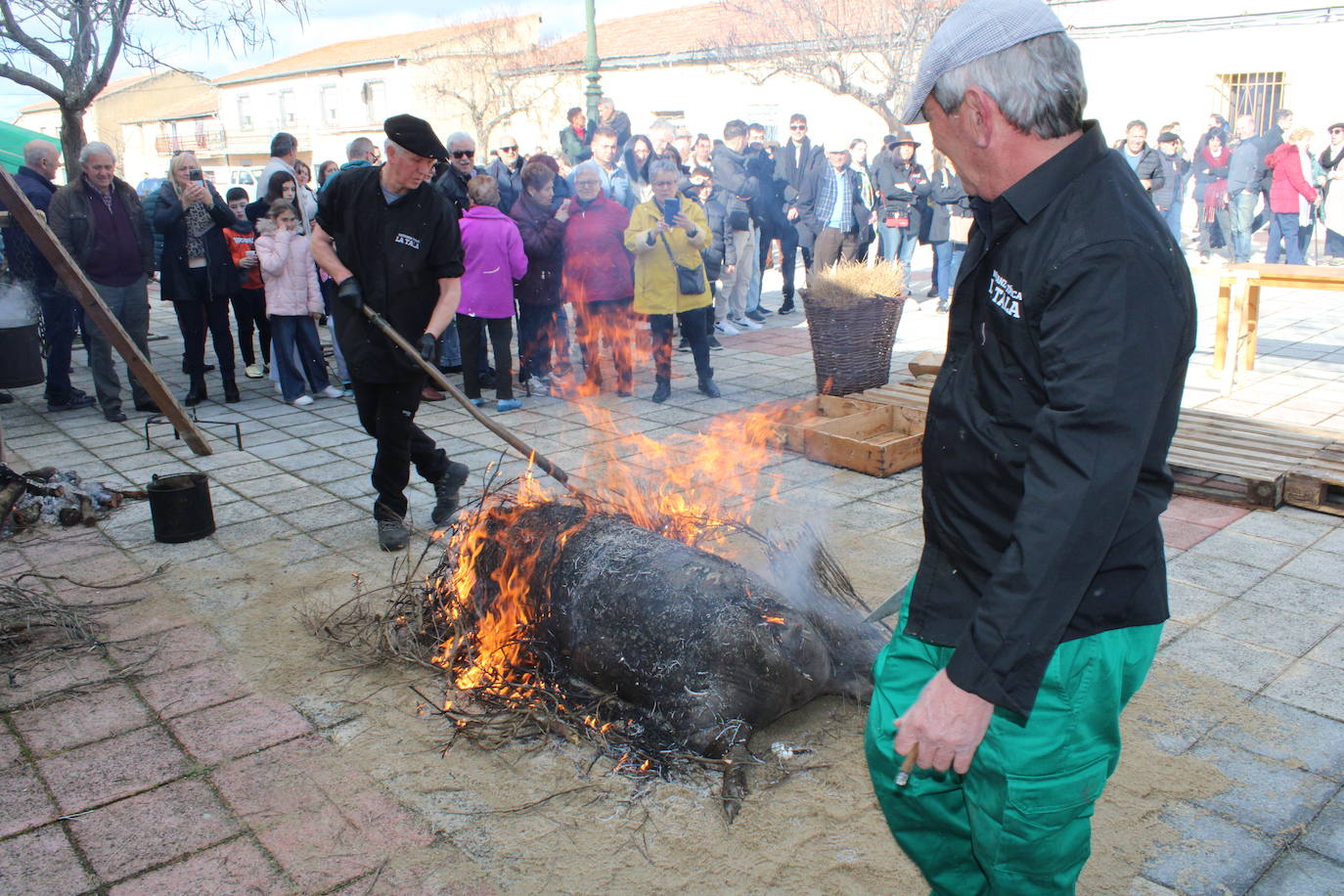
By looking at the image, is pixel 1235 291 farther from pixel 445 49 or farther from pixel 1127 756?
pixel 445 49

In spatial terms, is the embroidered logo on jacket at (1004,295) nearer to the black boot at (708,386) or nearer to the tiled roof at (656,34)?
the black boot at (708,386)

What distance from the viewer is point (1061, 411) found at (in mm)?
1527

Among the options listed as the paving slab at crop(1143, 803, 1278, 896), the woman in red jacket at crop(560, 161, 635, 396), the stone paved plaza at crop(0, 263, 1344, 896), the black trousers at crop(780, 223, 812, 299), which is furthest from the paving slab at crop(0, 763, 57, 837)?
the black trousers at crop(780, 223, 812, 299)

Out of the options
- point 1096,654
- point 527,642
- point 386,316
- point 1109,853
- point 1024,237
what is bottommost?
point 1109,853

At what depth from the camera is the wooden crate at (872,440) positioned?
6.55m

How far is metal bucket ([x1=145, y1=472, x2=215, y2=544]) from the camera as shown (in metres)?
5.46

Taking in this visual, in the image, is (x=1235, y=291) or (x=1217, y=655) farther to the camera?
(x=1235, y=291)

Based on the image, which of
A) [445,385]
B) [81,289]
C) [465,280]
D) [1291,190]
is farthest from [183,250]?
[1291,190]

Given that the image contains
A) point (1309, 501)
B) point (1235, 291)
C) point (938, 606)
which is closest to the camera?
point (938, 606)

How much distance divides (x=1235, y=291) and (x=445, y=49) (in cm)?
4270

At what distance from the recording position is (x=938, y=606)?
6.40ft

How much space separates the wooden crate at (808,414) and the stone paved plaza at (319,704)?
1.09ft

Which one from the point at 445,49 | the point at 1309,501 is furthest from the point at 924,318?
the point at 445,49

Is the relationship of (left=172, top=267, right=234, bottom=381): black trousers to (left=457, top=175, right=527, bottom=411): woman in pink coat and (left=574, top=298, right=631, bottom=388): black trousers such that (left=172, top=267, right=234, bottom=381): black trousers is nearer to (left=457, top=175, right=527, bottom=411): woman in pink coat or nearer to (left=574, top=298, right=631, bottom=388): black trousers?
(left=457, top=175, right=527, bottom=411): woman in pink coat
